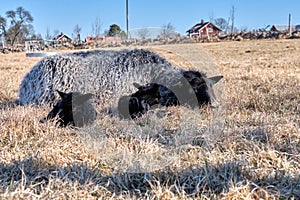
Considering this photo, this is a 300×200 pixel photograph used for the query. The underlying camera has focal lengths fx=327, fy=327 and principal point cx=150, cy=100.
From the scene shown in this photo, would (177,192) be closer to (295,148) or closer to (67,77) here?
(295,148)

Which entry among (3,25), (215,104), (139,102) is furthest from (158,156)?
(3,25)

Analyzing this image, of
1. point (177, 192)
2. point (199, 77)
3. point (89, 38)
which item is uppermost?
point (89, 38)

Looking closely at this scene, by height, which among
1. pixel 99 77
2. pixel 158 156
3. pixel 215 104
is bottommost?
pixel 158 156

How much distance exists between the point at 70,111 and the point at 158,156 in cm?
134

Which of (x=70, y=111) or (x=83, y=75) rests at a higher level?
(x=83, y=75)

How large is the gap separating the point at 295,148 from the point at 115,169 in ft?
4.41

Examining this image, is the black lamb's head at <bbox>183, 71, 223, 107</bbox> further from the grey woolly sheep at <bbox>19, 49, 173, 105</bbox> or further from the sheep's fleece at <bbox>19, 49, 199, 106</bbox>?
the grey woolly sheep at <bbox>19, 49, 173, 105</bbox>

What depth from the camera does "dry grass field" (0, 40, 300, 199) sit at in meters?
1.87

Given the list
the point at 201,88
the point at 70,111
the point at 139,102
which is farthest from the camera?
the point at 201,88

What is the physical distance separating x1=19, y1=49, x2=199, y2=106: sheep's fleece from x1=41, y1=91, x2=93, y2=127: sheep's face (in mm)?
811

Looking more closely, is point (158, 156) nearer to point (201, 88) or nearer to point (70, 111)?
point (70, 111)

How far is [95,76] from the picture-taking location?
4574mm

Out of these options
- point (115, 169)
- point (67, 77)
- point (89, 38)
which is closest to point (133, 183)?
point (115, 169)

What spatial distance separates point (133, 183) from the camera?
199cm
